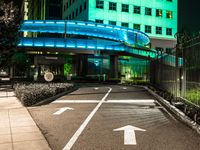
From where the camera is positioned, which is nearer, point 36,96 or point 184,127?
point 184,127

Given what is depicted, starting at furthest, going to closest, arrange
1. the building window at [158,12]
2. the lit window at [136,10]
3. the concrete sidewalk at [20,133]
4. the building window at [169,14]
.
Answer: the building window at [169,14]
the building window at [158,12]
the lit window at [136,10]
the concrete sidewalk at [20,133]

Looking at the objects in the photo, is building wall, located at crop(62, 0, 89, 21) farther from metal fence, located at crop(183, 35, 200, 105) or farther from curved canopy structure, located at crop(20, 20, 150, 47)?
metal fence, located at crop(183, 35, 200, 105)

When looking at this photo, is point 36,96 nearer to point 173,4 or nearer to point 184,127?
point 184,127

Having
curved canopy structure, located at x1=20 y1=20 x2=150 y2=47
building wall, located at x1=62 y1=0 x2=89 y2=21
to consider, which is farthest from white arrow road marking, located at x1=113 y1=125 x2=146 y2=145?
building wall, located at x1=62 y1=0 x2=89 y2=21

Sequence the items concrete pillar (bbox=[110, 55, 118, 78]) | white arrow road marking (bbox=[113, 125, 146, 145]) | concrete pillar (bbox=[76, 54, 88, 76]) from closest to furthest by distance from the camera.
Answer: white arrow road marking (bbox=[113, 125, 146, 145]) < concrete pillar (bbox=[110, 55, 118, 78]) < concrete pillar (bbox=[76, 54, 88, 76])

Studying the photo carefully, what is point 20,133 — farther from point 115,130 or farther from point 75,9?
point 75,9

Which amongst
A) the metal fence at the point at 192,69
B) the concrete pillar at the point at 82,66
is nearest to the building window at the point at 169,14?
the concrete pillar at the point at 82,66

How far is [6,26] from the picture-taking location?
27.7 meters

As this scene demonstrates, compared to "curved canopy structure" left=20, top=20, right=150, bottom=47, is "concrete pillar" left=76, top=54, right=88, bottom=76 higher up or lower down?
lower down

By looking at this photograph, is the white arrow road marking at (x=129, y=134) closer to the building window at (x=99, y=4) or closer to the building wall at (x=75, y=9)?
the building wall at (x=75, y=9)

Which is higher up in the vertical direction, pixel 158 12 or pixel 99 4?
pixel 158 12

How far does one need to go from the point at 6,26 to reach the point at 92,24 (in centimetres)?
3791

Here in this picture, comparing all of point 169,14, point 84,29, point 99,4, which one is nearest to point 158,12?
point 169,14

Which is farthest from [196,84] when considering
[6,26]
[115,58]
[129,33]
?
[129,33]
